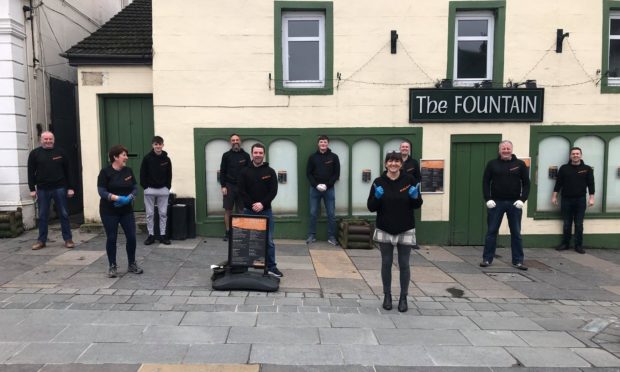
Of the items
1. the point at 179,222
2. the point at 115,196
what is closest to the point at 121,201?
the point at 115,196

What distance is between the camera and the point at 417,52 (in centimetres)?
955

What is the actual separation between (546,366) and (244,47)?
7831mm

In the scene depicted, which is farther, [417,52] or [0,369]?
[417,52]

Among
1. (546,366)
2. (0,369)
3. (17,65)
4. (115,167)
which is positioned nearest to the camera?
(0,369)

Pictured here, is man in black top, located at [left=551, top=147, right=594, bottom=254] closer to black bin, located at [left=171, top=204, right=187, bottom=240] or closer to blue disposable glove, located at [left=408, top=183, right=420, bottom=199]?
blue disposable glove, located at [left=408, top=183, right=420, bottom=199]

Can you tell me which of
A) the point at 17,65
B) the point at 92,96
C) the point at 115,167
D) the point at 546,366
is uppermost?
the point at 17,65

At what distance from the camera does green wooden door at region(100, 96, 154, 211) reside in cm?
989

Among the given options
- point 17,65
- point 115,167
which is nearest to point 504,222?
point 115,167

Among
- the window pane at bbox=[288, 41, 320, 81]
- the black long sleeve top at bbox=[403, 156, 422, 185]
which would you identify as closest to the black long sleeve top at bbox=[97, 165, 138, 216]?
the window pane at bbox=[288, 41, 320, 81]

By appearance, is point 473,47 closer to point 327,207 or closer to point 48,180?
point 327,207

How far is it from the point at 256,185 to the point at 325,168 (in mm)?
3007

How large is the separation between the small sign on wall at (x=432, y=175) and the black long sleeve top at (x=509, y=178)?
197 centimetres

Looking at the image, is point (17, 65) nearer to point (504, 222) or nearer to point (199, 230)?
point (199, 230)

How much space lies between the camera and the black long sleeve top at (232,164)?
28.5 ft
